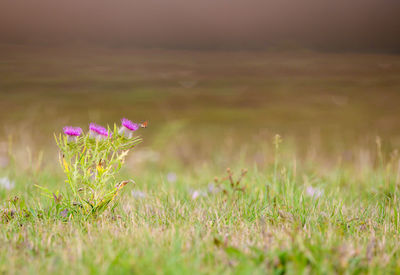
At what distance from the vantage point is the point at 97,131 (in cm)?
237

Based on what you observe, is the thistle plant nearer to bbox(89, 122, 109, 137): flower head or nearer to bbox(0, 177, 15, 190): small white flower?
bbox(89, 122, 109, 137): flower head

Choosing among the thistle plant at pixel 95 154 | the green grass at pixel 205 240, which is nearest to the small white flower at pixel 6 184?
the green grass at pixel 205 240

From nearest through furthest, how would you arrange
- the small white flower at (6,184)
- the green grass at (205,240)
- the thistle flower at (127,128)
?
the green grass at (205,240) < the thistle flower at (127,128) < the small white flower at (6,184)

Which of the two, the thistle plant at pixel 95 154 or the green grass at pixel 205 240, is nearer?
the green grass at pixel 205 240

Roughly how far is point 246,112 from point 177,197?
12794mm

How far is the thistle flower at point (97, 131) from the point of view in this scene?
7.71 ft

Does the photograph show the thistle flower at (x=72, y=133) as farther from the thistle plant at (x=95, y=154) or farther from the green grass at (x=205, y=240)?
the green grass at (x=205, y=240)

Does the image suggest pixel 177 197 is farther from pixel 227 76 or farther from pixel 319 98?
pixel 319 98

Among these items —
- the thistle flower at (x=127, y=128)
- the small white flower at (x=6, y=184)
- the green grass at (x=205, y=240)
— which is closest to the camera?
the green grass at (x=205, y=240)

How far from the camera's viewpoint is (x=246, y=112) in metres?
15.8

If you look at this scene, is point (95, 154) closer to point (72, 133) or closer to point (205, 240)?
point (72, 133)

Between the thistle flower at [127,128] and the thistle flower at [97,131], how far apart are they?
9 centimetres

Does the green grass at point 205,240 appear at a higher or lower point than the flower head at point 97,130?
lower

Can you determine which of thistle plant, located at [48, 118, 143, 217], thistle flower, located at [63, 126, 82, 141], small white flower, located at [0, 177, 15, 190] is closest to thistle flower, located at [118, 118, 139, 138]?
thistle plant, located at [48, 118, 143, 217]
